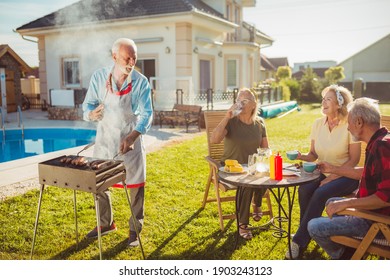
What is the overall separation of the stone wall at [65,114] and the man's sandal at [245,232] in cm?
957

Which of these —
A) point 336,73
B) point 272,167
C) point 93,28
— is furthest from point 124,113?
point 336,73

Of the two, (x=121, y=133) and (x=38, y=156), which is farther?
(x=38, y=156)

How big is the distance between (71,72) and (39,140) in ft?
14.9

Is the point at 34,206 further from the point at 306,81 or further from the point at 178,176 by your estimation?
the point at 306,81

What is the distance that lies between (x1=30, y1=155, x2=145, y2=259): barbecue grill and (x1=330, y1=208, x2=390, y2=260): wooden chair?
4.90 ft

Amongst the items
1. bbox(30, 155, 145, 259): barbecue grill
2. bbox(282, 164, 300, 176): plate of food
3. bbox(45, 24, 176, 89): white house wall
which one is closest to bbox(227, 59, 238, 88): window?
bbox(45, 24, 176, 89): white house wall

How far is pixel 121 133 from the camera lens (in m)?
3.15

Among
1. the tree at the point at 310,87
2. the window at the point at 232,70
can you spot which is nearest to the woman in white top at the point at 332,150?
the window at the point at 232,70

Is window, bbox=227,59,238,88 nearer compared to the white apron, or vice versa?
the white apron

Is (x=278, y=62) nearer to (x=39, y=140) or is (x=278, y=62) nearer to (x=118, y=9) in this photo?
(x=118, y=9)

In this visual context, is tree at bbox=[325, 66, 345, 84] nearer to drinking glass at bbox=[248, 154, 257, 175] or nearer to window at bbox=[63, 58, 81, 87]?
drinking glass at bbox=[248, 154, 257, 175]

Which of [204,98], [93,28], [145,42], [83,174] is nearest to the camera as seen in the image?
[83,174]

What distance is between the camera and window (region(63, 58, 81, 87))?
12.5m

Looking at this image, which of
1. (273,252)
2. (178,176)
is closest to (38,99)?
(178,176)
